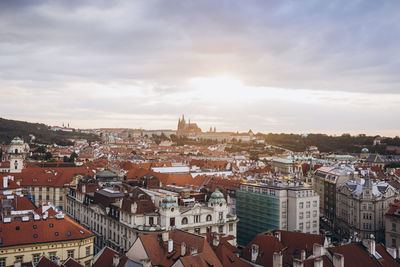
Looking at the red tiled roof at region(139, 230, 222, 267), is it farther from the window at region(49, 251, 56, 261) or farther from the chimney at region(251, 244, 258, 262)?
the window at region(49, 251, 56, 261)

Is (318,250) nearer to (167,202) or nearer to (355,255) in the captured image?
(355,255)

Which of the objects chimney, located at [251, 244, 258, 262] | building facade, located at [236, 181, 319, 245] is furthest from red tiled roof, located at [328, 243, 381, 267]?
building facade, located at [236, 181, 319, 245]

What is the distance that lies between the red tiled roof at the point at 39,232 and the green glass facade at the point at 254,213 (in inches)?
1133

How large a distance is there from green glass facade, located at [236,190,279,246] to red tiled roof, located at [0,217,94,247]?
1133 inches

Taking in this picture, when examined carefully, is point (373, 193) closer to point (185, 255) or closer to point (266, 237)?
point (266, 237)

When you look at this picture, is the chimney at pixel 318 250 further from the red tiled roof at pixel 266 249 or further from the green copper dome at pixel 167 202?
the green copper dome at pixel 167 202

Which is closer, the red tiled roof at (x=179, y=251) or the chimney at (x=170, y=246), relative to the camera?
the red tiled roof at (x=179, y=251)

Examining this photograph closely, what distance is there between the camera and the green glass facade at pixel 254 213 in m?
58.8

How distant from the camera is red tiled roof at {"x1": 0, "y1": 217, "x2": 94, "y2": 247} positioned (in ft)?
122

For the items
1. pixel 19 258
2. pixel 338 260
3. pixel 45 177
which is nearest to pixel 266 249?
pixel 338 260

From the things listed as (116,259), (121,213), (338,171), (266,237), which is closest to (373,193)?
(338,171)

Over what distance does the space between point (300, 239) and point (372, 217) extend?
1151 inches

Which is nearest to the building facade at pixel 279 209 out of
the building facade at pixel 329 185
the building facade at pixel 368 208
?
the building facade at pixel 368 208

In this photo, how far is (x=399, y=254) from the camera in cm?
3788
